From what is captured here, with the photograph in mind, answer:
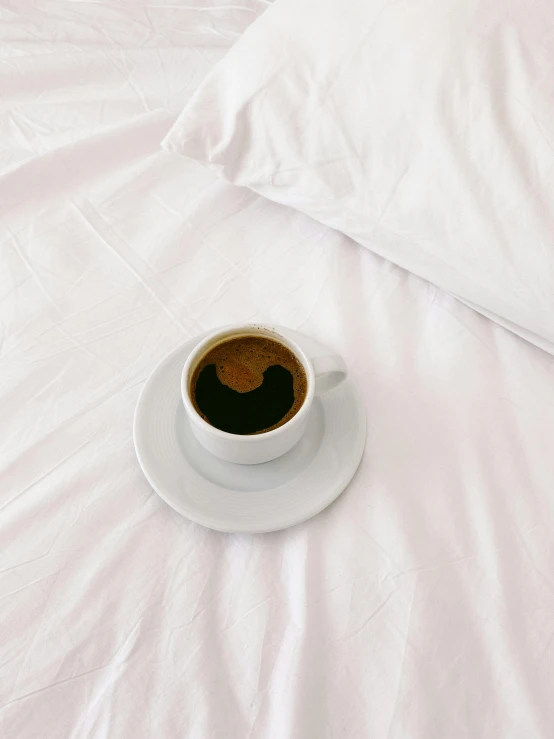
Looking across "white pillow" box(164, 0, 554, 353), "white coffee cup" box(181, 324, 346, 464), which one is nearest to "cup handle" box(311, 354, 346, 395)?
"white coffee cup" box(181, 324, 346, 464)

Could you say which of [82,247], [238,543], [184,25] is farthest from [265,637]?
[184,25]

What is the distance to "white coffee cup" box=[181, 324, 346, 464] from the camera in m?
0.43

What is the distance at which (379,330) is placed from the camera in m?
0.56

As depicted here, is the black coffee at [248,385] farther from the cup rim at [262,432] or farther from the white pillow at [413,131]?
the white pillow at [413,131]

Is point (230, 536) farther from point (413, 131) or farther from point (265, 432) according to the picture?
point (413, 131)

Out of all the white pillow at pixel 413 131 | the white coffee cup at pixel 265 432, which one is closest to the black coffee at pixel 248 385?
the white coffee cup at pixel 265 432

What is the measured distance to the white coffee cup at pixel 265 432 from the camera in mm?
430

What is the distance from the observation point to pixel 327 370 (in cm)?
47

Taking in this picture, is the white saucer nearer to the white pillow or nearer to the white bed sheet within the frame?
the white bed sheet

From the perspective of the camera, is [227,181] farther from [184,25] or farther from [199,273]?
[184,25]

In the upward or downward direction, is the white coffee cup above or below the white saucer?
above

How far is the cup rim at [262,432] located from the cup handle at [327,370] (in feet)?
0.04

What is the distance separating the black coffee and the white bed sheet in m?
0.08

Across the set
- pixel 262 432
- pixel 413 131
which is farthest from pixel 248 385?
pixel 413 131
